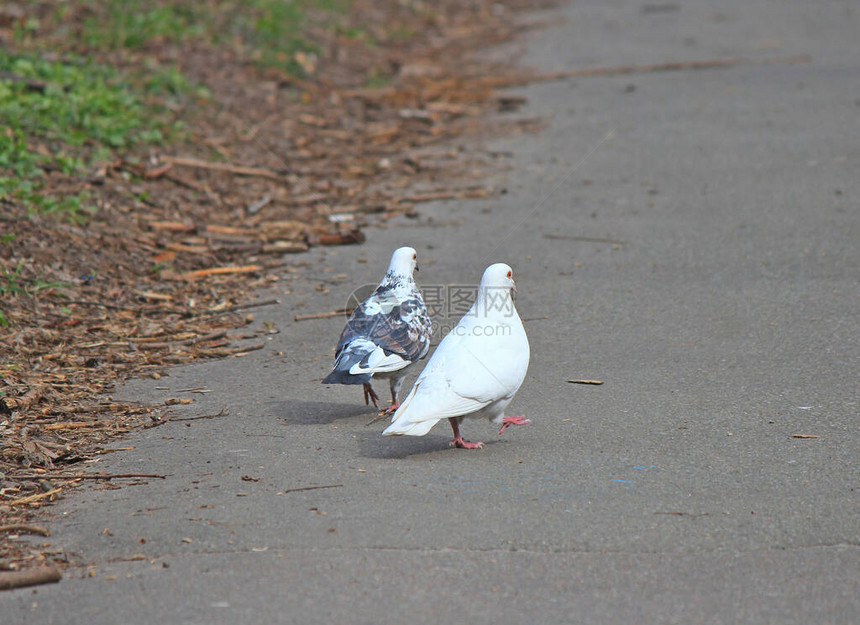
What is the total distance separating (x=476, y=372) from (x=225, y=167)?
20.1ft

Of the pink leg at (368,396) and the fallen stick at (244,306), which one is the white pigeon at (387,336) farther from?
the fallen stick at (244,306)

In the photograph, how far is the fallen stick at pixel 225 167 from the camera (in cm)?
1035

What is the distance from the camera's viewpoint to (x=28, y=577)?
393cm

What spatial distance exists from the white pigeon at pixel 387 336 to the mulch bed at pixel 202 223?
47.3 inches

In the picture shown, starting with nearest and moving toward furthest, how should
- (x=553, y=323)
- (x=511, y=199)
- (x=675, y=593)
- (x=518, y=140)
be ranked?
(x=675, y=593), (x=553, y=323), (x=511, y=199), (x=518, y=140)

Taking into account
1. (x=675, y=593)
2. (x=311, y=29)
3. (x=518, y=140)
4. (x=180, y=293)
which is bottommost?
(x=675, y=593)

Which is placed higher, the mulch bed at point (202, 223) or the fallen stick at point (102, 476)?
the mulch bed at point (202, 223)

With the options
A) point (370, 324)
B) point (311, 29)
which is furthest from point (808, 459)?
point (311, 29)

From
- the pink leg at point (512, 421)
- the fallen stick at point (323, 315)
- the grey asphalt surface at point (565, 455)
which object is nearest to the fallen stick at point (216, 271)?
the grey asphalt surface at point (565, 455)

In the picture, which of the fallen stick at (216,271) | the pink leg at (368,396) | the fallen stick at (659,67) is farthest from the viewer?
the fallen stick at (659,67)

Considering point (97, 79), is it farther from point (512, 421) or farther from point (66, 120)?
point (512, 421)

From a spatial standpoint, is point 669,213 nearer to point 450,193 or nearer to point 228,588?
point 450,193

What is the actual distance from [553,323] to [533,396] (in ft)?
4.44

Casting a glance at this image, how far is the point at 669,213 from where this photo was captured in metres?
9.91
